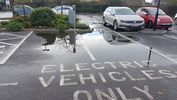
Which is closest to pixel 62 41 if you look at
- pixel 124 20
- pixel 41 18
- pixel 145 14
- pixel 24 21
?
pixel 41 18

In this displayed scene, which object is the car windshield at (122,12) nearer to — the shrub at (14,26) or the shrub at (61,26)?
the shrub at (61,26)

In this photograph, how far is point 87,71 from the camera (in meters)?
7.62

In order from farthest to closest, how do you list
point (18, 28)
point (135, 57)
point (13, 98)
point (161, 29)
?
point (161, 29) → point (18, 28) → point (135, 57) → point (13, 98)

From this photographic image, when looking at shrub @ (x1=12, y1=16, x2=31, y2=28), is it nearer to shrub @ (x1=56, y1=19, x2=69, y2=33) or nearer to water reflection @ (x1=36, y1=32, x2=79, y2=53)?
shrub @ (x1=56, y1=19, x2=69, y2=33)

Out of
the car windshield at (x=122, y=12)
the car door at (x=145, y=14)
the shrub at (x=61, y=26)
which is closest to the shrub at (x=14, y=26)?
the shrub at (x=61, y=26)

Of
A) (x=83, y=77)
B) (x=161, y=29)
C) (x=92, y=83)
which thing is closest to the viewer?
(x=92, y=83)

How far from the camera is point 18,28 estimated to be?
621 inches

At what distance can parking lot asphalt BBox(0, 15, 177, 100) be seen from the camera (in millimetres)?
5980

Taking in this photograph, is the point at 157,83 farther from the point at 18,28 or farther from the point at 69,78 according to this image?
the point at 18,28

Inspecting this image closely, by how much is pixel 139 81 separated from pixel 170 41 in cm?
749

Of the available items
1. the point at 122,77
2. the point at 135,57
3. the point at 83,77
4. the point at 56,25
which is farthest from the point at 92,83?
the point at 56,25

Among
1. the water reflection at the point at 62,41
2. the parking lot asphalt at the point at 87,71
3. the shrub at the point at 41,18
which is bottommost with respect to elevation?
the parking lot asphalt at the point at 87,71

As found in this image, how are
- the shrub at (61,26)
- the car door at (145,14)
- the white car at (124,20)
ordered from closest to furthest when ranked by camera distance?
the shrub at (61,26)
the white car at (124,20)
the car door at (145,14)

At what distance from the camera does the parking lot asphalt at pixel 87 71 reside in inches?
235
